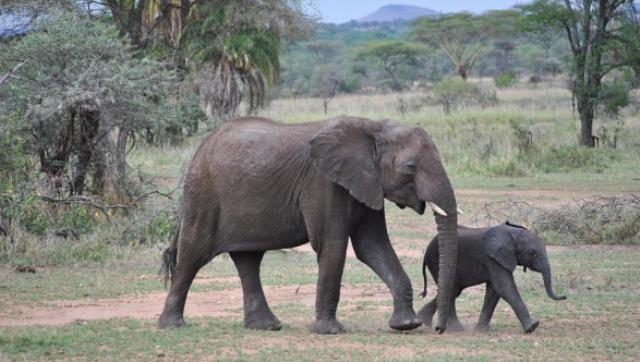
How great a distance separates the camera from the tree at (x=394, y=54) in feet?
210

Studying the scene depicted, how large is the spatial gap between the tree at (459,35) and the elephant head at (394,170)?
51.6 metres

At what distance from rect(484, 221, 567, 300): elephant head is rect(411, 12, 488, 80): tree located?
51.3m

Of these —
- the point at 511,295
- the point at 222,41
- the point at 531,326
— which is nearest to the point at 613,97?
the point at 222,41

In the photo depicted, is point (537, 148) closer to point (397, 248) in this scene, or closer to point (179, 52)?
point (179, 52)

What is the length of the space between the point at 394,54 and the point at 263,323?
57.1 metres

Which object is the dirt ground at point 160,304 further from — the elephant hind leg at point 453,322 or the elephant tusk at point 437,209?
the elephant tusk at point 437,209

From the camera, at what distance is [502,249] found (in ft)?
30.8

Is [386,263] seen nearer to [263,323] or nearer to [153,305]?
[263,323]

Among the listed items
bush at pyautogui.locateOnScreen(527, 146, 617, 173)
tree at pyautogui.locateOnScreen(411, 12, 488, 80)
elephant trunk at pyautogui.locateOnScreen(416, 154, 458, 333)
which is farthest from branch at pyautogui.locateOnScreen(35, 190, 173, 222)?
tree at pyautogui.locateOnScreen(411, 12, 488, 80)

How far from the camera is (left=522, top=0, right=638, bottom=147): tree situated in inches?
1088

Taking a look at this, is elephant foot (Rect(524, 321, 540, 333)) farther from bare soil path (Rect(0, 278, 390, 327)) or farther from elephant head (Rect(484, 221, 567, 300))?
bare soil path (Rect(0, 278, 390, 327))

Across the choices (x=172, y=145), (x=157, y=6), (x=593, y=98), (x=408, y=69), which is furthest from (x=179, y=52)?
(x=408, y=69)

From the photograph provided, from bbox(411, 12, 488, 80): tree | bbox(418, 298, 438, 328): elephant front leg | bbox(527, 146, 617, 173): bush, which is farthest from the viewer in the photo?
bbox(411, 12, 488, 80): tree

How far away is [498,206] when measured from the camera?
1816cm
